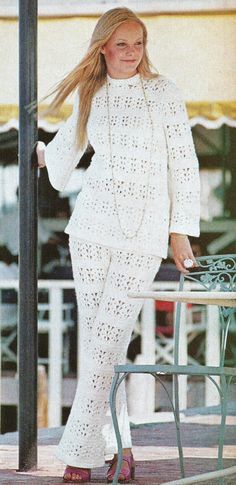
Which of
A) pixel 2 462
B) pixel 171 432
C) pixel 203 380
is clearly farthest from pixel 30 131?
pixel 203 380

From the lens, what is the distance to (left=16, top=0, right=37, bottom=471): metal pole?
4883 mm

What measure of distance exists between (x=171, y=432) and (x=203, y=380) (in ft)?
3.55

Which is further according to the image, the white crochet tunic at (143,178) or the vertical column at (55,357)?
the vertical column at (55,357)

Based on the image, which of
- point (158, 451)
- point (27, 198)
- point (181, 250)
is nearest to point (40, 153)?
point (27, 198)

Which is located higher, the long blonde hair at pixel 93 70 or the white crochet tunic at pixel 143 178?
the long blonde hair at pixel 93 70

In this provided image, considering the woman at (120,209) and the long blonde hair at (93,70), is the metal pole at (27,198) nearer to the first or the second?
the long blonde hair at (93,70)

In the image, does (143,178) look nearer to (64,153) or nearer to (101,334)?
(64,153)

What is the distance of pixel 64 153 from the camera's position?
4719 millimetres

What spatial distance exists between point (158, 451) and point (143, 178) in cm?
127

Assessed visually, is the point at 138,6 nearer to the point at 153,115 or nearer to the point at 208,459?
the point at 153,115

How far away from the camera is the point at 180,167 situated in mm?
4477

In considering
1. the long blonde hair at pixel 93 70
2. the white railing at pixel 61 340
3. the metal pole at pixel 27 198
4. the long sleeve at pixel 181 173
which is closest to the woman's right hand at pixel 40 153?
the metal pole at pixel 27 198

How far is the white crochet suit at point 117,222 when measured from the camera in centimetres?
448

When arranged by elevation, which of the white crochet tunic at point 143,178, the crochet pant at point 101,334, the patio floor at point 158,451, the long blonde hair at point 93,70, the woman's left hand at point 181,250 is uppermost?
the long blonde hair at point 93,70
